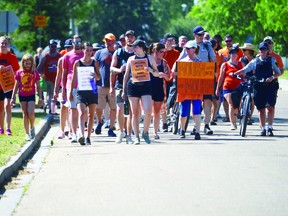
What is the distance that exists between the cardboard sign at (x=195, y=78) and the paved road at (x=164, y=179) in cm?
109

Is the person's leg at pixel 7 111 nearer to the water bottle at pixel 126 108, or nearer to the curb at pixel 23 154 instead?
the curb at pixel 23 154

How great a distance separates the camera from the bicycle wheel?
63.7ft

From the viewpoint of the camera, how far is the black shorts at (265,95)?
1981 cm

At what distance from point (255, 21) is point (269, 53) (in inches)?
2088

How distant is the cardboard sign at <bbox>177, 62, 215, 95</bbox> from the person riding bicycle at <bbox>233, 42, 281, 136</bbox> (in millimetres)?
752

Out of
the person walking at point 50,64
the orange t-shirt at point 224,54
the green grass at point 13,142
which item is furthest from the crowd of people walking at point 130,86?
the person walking at point 50,64

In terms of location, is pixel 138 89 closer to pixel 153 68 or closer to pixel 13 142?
pixel 153 68

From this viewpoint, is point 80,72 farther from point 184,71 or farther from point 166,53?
point 166,53

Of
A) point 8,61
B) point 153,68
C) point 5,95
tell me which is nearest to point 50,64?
point 5,95

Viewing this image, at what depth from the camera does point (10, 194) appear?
38.3 feet

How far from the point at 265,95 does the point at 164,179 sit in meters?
7.61

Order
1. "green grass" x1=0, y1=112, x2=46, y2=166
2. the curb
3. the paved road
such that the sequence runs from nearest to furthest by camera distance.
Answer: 1. the paved road
2. the curb
3. "green grass" x1=0, y1=112, x2=46, y2=166

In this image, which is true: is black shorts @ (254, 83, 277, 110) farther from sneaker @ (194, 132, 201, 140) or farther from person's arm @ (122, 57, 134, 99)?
person's arm @ (122, 57, 134, 99)

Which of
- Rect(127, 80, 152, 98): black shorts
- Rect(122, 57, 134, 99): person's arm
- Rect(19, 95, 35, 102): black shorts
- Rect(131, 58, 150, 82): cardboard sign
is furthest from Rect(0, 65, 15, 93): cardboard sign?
Rect(131, 58, 150, 82): cardboard sign
